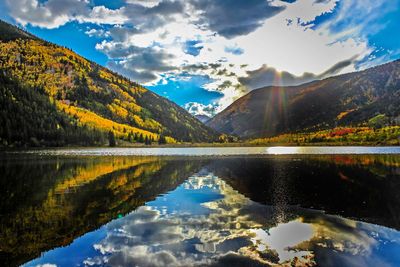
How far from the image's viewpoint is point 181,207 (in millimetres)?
37031

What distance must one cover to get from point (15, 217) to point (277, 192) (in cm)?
2982

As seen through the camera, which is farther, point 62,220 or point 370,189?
point 370,189

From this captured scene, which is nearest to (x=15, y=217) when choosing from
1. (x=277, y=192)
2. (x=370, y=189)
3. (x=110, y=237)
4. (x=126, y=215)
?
(x=126, y=215)

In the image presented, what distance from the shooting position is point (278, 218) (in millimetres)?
30312

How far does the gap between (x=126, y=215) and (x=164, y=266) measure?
14541 mm

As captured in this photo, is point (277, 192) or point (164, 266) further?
point (277, 192)

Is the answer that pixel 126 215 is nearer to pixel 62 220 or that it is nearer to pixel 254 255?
pixel 62 220

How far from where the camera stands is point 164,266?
1920 centimetres

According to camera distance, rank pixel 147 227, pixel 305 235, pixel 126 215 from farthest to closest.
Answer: pixel 126 215, pixel 147 227, pixel 305 235

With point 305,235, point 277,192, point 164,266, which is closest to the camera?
point 164,266

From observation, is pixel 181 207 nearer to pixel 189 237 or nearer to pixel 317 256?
pixel 189 237

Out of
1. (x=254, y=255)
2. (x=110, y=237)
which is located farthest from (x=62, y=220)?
(x=254, y=255)

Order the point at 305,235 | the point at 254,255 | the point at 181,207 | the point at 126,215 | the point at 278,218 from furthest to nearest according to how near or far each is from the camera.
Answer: the point at 181,207, the point at 126,215, the point at 278,218, the point at 305,235, the point at 254,255

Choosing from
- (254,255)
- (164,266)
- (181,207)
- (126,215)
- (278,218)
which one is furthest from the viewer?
(181,207)
